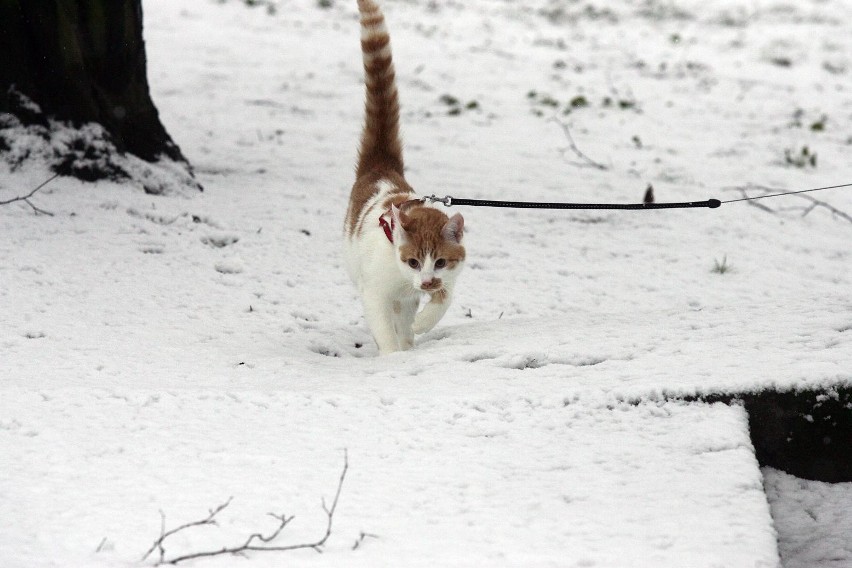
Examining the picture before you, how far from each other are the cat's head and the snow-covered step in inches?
30.6

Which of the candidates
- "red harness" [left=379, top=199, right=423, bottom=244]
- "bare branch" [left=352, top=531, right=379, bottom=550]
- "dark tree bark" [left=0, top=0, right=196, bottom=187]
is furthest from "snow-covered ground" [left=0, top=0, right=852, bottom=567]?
"red harness" [left=379, top=199, right=423, bottom=244]

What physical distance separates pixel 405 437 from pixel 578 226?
2960mm

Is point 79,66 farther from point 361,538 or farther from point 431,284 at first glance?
point 361,538

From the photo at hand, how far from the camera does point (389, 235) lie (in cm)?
304

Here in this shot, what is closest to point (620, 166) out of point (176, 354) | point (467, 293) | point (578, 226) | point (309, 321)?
point (578, 226)

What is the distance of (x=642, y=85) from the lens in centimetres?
857

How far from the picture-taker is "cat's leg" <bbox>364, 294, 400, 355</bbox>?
3.04 metres

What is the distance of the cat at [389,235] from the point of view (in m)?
2.96

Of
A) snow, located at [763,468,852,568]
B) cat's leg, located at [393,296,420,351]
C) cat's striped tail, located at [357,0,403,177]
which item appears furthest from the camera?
cat's striped tail, located at [357,0,403,177]

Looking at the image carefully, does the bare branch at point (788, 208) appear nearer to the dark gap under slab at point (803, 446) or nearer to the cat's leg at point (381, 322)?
the cat's leg at point (381, 322)

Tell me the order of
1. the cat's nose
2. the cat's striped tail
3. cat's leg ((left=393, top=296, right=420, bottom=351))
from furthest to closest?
the cat's striped tail, cat's leg ((left=393, top=296, right=420, bottom=351)), the cat's nose

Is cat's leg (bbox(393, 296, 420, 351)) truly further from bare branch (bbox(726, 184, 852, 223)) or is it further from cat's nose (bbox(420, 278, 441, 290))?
bare branch (bbox(726, 184, 852, 223))

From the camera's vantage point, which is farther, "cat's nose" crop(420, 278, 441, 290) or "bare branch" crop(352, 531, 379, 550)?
"cat's nose" crop(420, 278, 441, 290)

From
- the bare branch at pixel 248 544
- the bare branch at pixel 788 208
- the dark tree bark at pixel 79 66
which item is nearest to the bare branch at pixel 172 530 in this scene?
the bare branch at pixel 248 544
